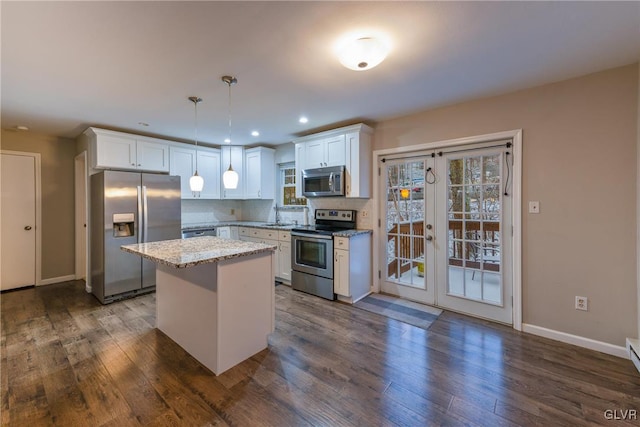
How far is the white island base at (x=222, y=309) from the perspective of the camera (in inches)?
82.2

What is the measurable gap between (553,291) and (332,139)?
2.96 m

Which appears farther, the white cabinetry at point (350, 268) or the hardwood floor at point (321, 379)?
the white cabinetry at point (350, 268)

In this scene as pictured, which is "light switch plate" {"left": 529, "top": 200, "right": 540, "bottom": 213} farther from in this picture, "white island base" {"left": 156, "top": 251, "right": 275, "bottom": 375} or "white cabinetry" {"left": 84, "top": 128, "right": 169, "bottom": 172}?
"white cabinetry" {"left": 84, "top": 128, "right": 169, "bottom": 172}

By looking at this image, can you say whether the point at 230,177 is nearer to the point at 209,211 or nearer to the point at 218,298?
the point at 218,298

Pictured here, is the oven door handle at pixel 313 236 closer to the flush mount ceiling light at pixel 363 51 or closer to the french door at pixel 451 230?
the french door at pixel 451 230

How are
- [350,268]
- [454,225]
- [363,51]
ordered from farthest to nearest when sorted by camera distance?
[350,268] < [454,225] < [363,51]

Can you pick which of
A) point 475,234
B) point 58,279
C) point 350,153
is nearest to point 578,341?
point 475,234

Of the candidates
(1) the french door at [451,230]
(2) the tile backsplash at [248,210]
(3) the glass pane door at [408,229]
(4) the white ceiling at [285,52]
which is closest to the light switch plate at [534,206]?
(1) the french door at [451,230]

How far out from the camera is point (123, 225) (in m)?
3.76

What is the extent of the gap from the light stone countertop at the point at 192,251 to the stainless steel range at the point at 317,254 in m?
1.27

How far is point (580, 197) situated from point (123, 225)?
520cm

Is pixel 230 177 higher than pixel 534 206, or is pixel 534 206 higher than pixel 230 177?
pixel 230 177

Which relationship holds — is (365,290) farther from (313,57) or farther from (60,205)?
(60,205)

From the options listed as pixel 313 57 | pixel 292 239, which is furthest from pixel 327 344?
pixel 313 57
